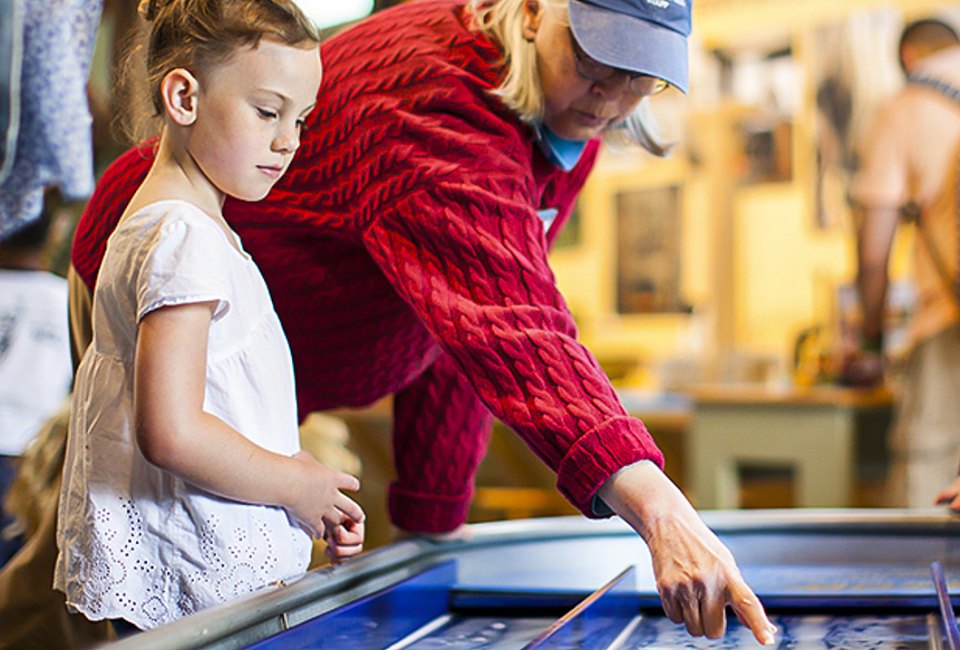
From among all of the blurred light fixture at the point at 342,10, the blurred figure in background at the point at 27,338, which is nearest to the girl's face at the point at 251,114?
the blurred figure in background at the point at 27,338

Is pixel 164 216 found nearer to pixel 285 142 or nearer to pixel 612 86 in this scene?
pixel 285 142

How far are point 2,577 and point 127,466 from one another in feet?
A: 1.93

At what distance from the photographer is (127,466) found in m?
0.89

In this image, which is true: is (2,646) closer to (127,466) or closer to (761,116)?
(127,466)

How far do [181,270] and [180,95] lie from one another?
0.15 m

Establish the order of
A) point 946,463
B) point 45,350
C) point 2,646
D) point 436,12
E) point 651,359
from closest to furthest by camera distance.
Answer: point 436,12 < point 2,646 < point 45,350 < point 946,463 < point 651,359

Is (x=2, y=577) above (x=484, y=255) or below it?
below

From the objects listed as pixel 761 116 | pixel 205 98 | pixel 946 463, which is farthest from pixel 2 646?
pixel 761 116

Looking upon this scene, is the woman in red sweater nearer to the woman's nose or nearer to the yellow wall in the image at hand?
the woman's nose

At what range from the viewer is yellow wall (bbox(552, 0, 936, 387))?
514 centimetres

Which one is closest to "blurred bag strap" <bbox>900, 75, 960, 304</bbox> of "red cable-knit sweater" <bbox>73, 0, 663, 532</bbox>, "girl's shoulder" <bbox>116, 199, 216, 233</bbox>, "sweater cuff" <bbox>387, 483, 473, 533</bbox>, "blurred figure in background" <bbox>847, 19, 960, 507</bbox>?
"blurred figure in background" <bbox>847, 19, 960, 507</bbox>

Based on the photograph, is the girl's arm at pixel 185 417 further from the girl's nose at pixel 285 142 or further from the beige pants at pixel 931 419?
the beige pants at pixel 931 419

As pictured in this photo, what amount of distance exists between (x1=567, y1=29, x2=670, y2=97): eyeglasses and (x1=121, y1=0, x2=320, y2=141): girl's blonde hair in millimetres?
244

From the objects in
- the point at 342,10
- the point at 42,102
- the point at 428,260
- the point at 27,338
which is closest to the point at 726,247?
the point at 342,10
